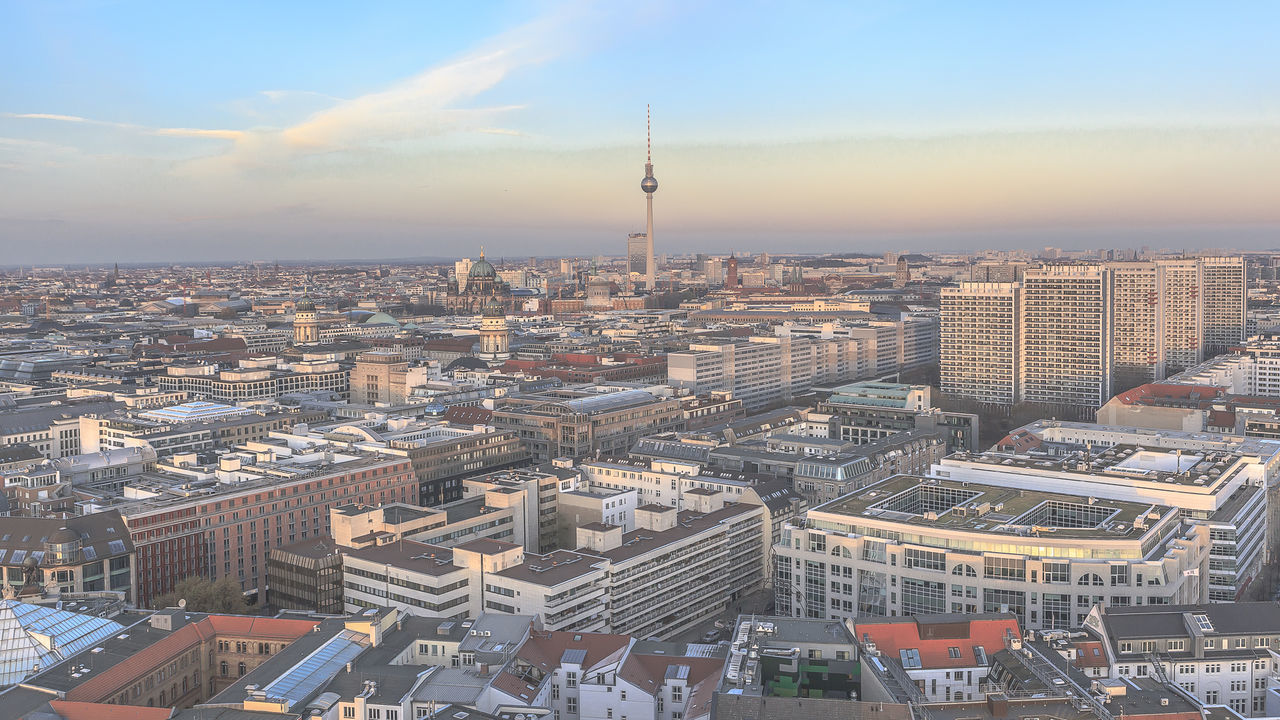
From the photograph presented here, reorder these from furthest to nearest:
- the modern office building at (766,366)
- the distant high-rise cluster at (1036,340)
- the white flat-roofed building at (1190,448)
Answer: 1. the modern office building at (766,366)
2. the distant high-rise cluster at (1036,340)
3. the white flat-roofed building at (1190,448)

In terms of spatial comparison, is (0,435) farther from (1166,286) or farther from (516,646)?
(1166,286)

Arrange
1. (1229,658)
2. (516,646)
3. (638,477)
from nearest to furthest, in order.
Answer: (1229,658) → (516,646) → (638,477)

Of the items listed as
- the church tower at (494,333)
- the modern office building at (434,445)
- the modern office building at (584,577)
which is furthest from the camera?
the church tower at (494,333)

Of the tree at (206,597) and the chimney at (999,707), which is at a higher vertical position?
the chimney at (999,707)

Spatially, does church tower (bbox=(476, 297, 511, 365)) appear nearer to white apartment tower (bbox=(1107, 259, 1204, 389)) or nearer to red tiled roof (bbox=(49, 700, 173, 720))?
white apartment tower (bbox=(1107, 259, 1204, 389))

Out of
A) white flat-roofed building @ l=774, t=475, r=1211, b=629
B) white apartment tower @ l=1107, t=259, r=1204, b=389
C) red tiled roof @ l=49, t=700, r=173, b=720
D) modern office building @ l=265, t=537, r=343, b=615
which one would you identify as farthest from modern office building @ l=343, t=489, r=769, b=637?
Result: white apartment tower @ l=1107, t=259, r=1204, b=389

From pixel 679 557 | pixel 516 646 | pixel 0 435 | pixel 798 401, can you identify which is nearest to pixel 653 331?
pixel 798 401

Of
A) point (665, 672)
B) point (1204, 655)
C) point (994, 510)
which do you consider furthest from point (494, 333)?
point (1204, 655)

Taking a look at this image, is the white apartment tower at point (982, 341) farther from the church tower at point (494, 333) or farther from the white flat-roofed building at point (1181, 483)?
the church tower at point (494, 333)

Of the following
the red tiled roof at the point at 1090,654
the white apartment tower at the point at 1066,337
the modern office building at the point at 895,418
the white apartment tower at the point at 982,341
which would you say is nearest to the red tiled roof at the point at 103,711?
the red tiled roof at the point at 1090,654
